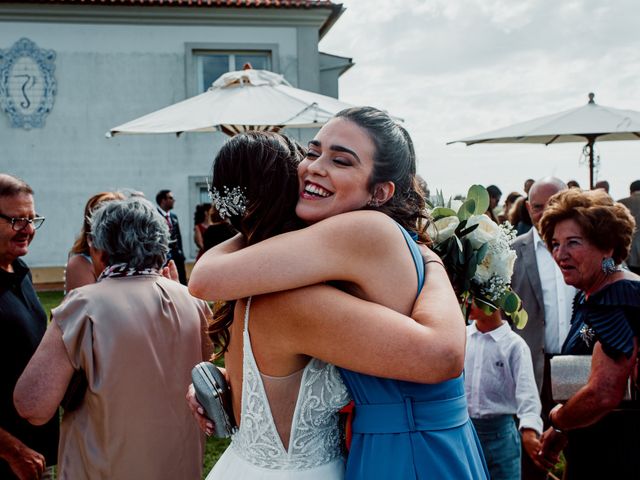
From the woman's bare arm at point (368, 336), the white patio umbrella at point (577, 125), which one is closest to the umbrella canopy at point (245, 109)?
the white patio umbrella at point (577, 125)

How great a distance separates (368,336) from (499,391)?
2219 millimetres

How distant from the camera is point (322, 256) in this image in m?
1.83

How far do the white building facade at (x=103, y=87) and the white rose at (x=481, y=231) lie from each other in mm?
16068

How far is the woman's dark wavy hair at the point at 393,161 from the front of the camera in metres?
2.06

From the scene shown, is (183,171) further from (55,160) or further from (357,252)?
(357,252)

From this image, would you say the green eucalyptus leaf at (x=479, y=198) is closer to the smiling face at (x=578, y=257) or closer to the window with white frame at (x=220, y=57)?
the smiling face at (x=578, y=257)

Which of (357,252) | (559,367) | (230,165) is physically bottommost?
(559,367)

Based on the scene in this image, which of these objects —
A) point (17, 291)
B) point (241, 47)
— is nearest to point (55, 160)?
point (241, 47)

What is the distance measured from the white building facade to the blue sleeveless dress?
16.7 m

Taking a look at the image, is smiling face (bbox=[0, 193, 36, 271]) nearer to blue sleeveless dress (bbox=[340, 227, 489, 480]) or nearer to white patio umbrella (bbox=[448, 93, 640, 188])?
blue sleeveless dress (bbox=[340, 227, 489, 480])

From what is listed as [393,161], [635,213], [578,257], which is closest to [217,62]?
[635,213]

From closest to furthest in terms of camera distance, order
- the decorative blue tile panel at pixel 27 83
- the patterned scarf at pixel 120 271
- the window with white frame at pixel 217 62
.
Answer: the patterned scarf at pixel 120 271 → the decorative blue tile panel at pixel 27 83 → the window with white frame at pixel 217 62

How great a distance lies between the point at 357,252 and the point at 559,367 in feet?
5.42

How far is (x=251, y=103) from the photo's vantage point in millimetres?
7453
